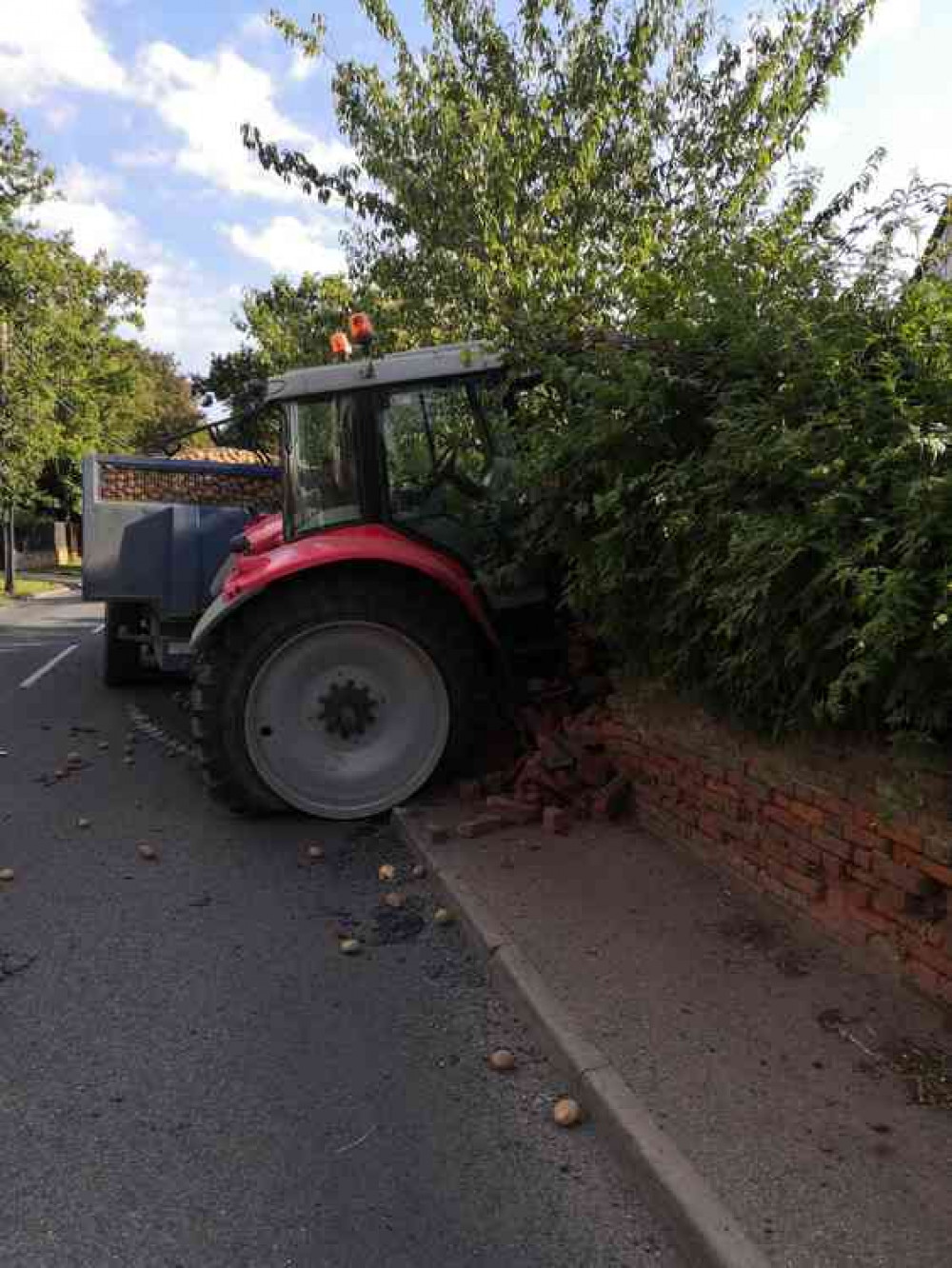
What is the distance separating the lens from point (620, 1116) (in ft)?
8.82

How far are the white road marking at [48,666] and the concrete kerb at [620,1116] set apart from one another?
335 inches

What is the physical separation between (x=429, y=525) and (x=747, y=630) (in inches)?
107

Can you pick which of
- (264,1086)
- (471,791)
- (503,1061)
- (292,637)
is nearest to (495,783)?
(471,791)

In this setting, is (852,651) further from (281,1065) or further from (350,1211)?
(281,1065)

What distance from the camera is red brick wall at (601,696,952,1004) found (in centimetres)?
299

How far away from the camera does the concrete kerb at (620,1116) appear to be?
223cm

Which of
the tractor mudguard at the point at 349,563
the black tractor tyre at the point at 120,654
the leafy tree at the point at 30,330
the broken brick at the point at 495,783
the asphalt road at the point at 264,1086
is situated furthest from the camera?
the leafy tree at the point at 30,330

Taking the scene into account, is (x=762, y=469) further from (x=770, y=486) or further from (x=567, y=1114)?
(x=567, y=1114)

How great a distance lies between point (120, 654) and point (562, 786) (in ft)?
22.4

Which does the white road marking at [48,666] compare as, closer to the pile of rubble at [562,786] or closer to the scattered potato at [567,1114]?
the pile of rubble at [562,786]

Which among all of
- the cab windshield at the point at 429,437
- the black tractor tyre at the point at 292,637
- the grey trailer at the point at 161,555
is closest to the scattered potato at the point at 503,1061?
the black tractor tyre at the point at 292,637

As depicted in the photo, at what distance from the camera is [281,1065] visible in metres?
3.21

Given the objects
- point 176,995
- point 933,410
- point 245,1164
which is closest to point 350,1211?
point 245,1164

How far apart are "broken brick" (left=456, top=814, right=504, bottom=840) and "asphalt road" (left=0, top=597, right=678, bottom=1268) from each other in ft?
1.71
